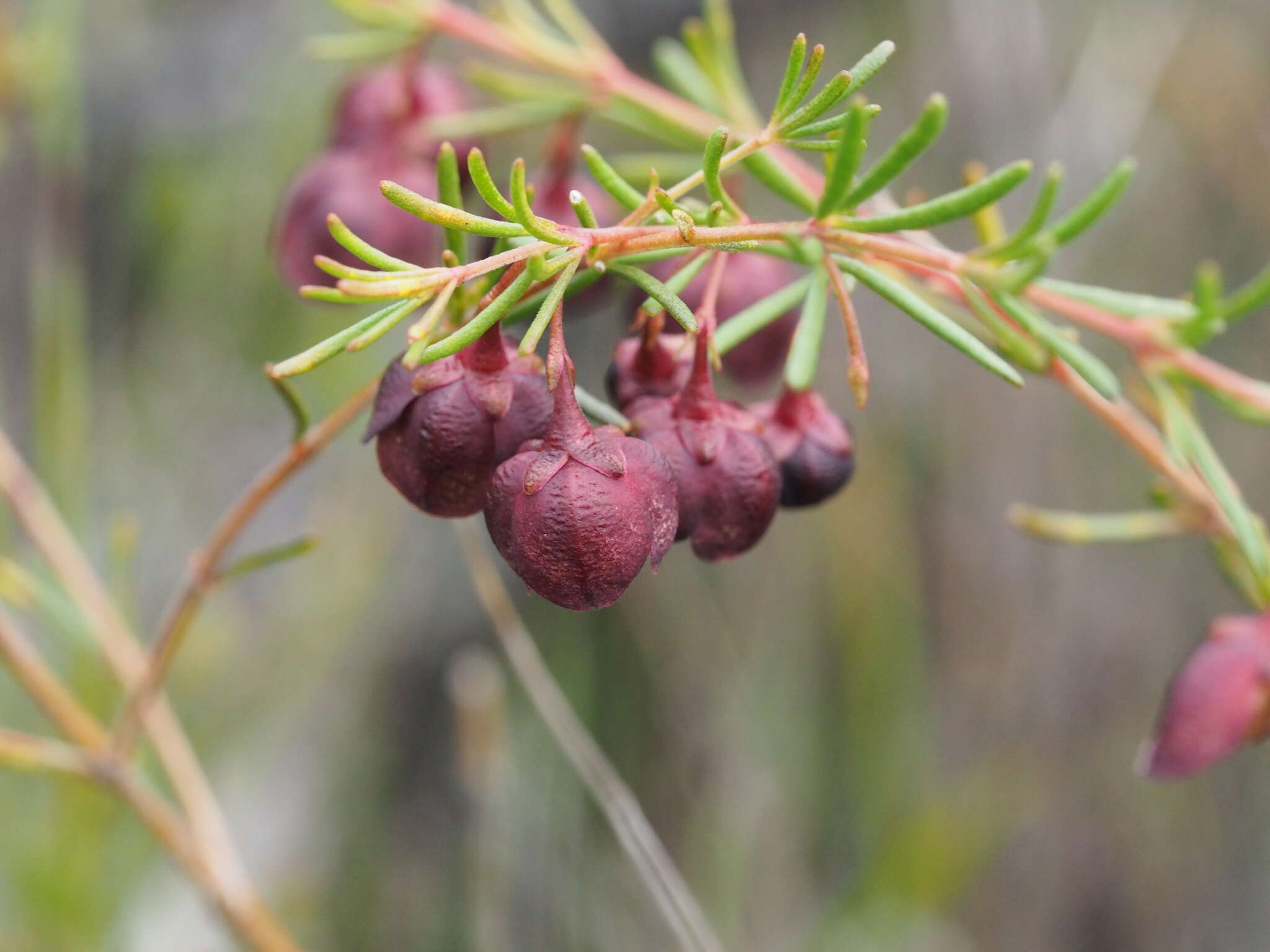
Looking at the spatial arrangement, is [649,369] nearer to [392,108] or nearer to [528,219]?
[528,219]

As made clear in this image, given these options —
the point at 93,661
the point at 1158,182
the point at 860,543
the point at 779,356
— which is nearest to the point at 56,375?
the point at 93,661

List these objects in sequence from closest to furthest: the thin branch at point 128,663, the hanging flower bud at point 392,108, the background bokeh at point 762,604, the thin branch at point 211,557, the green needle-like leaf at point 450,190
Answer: the green needle-like leaf at point 450,190 → the thin branch at point 211,557 → the hanging flower bud at point 392,108 → the thin branch at point 128,663 → the background bokeh at point 762,604

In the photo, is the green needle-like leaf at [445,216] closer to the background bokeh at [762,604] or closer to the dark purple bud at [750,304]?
the dark purple bud at [750,304]

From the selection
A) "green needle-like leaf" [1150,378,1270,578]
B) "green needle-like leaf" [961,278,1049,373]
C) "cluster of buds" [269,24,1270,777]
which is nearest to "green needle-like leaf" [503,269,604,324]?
"cluster of buds" [269,24,1270,777]

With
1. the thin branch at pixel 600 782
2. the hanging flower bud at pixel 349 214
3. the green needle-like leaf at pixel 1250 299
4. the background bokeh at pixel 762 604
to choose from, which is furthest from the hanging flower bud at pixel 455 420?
the background bokeh at pixel 762 604

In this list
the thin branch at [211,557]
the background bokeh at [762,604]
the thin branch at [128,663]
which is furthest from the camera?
the background bokeh at [762,604]

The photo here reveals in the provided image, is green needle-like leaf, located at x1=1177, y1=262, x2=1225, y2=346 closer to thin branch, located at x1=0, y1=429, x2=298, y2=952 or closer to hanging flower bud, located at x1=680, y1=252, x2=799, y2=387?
hanging flower bud, located at x1=680, y1=252, x2=799, y2=387

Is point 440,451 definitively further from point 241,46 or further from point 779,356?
point 241,46
